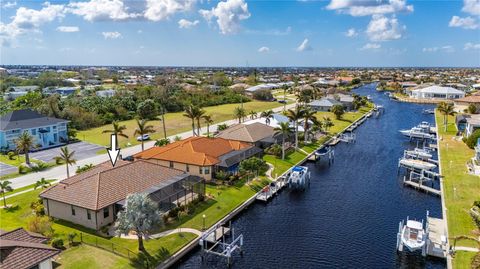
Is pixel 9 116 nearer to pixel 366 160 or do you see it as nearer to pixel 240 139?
pixel 240 139

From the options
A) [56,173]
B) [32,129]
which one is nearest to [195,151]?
[56,173]

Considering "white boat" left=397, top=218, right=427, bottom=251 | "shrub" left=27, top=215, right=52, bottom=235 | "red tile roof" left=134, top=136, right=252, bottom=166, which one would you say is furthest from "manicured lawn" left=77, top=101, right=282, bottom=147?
"white boat" left=397, top=218, right=427, bottom=251

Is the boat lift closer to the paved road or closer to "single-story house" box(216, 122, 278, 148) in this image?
the paved road

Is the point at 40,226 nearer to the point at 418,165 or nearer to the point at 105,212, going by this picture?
the point at 105,212

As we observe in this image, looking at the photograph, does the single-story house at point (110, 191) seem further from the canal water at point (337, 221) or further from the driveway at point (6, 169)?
the driveway at point (6, 169)

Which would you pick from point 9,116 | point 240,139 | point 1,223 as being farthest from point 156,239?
point 9,116

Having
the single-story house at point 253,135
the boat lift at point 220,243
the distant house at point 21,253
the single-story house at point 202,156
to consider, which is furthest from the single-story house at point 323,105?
the distant house at point 21,253
